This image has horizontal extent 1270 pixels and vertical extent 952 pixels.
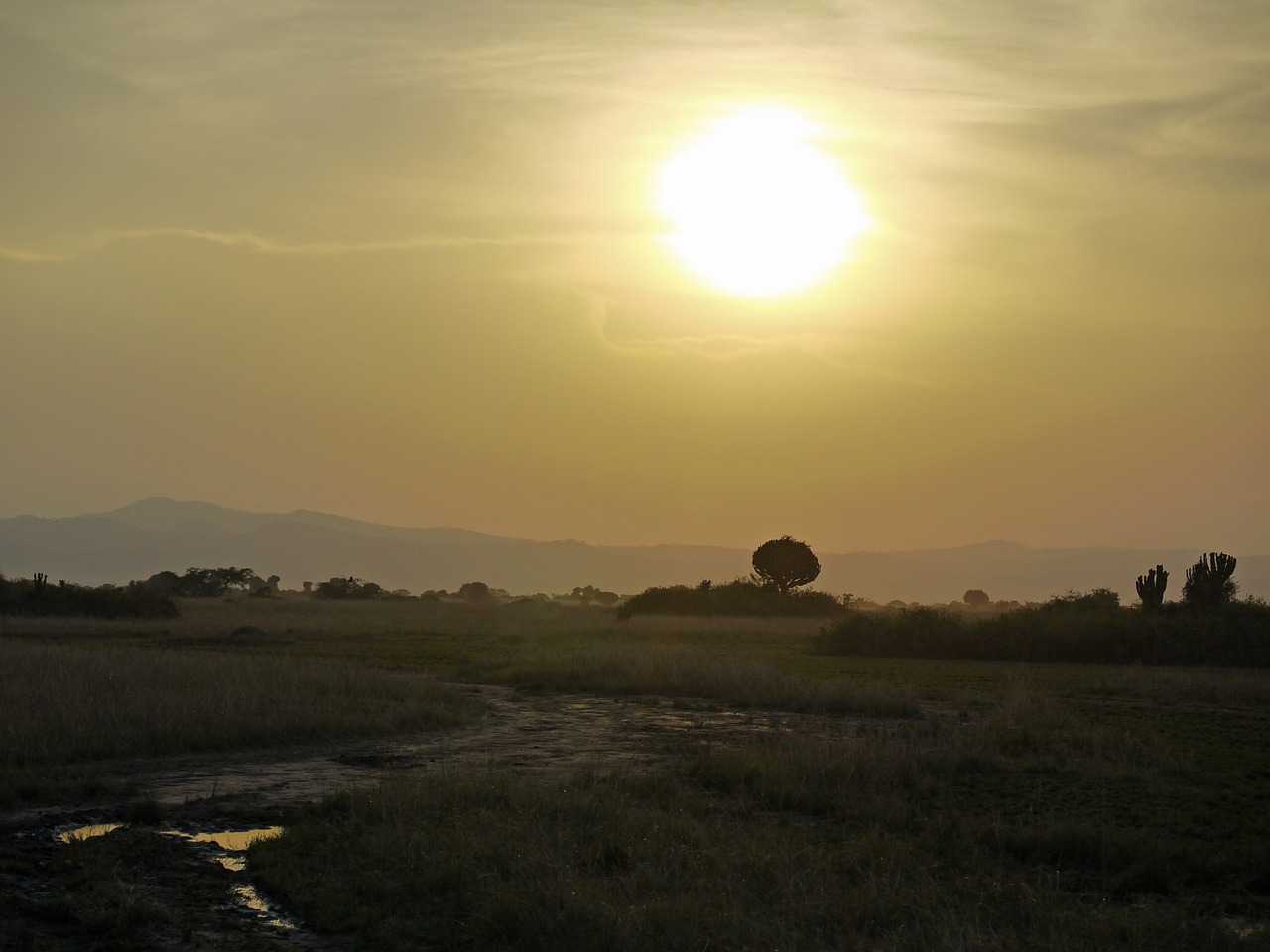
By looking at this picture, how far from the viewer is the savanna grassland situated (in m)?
10.6

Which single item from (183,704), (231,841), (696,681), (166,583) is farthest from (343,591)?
(231,841)

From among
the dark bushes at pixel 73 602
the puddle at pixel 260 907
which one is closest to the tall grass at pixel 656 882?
the puddle at pixel 260 907

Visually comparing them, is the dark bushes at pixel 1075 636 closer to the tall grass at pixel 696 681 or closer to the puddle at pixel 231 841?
the tall grass at pixel 696 681

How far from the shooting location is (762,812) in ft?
50.9

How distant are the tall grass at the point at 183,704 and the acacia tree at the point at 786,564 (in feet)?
173

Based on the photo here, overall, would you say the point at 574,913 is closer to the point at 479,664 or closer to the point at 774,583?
the point at 479,664

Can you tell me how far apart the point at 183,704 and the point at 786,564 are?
202 ft

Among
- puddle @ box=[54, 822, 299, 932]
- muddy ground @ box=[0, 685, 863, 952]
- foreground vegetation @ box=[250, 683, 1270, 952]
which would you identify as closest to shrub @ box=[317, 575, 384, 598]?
muddy ground @ box=[0, 685, 863, 952]

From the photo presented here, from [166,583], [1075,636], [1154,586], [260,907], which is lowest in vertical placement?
[260,907]

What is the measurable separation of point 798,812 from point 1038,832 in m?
3.02

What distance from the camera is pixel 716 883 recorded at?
11484 mm

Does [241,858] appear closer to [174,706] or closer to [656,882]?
[656,882]

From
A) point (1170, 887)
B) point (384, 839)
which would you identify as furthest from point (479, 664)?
point (1170, 887)

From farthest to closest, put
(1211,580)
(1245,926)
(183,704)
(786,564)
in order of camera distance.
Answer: (786,564) < (1211,580) < (183,704) < (1245,926)
